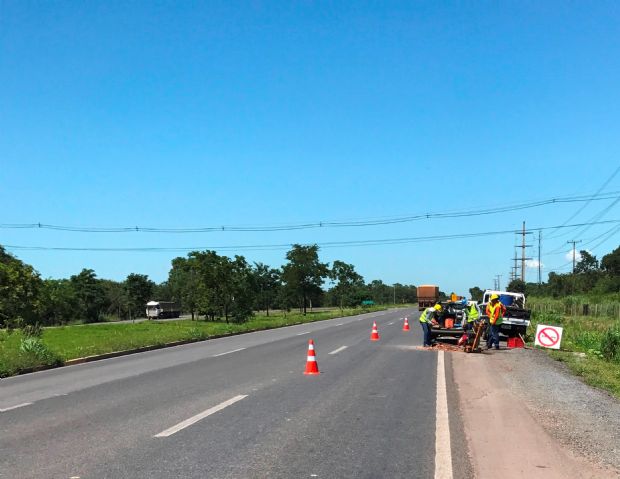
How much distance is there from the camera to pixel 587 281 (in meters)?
90.7

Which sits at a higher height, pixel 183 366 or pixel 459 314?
pixel 459 314

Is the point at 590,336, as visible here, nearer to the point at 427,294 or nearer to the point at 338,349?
the point at 338,349

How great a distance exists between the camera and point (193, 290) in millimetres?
57688

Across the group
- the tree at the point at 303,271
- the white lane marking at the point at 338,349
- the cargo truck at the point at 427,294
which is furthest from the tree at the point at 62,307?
the white lane marking at the point at 338,349

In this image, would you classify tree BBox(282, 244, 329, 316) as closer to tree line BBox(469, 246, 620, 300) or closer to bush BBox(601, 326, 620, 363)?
tree line BBox(469, 246, 620, 300)

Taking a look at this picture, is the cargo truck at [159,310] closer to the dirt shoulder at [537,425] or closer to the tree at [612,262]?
the tree at [612,262]

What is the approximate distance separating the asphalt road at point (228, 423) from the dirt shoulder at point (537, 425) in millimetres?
368

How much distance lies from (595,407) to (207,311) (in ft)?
149

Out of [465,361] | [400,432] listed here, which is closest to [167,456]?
[400,432]

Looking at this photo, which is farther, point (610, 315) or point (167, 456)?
point (610, 315)

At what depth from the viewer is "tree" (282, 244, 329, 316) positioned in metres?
70.8

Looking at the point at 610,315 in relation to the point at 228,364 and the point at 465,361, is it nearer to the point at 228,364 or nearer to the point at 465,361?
the point at 465,361

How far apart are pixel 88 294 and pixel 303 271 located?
129 ft

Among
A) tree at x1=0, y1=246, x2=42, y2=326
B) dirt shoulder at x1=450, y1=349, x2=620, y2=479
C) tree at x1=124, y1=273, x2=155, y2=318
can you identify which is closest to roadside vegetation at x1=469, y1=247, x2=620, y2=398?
dirt shoulder at x1=450, y1=349, x2=620, y2=479
